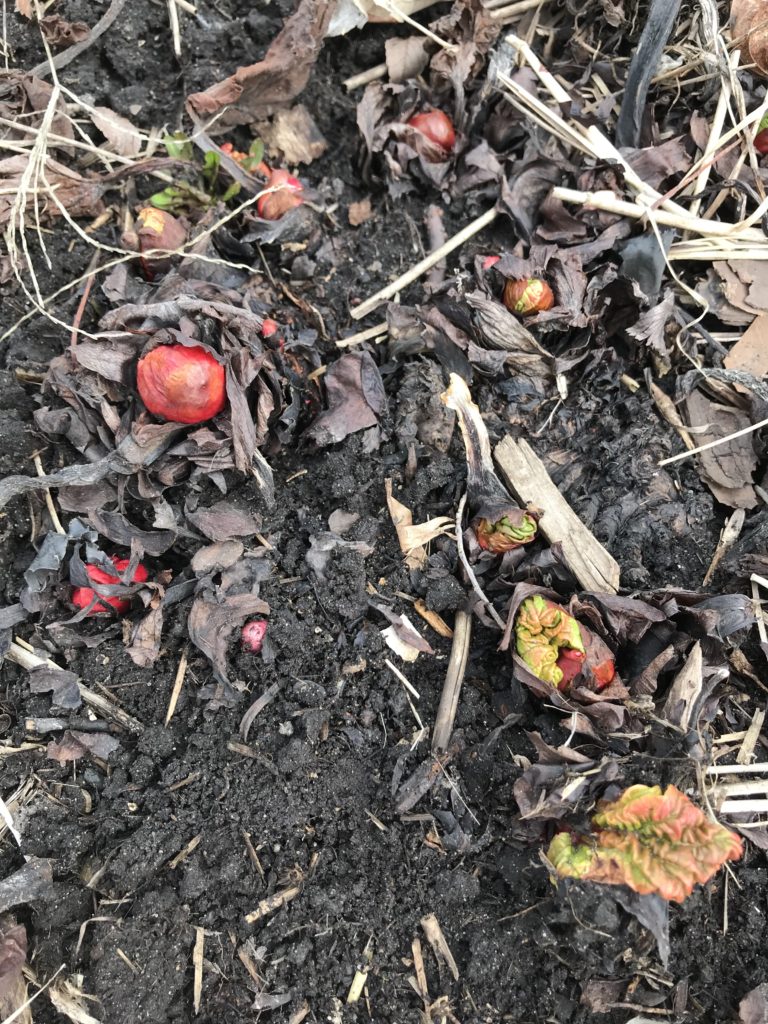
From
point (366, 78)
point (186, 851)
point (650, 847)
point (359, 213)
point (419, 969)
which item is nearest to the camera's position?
point (650, 847)

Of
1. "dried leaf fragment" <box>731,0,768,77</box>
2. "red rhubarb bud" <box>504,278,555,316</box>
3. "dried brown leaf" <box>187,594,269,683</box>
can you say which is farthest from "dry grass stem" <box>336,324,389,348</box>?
"dried leaf fragment" <box>731,0,768,77</box>

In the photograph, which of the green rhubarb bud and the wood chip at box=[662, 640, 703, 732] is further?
the green rhubarb bud

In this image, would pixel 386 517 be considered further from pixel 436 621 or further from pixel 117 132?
pixel 117 132

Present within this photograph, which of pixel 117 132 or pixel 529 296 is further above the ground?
pixel 117 132

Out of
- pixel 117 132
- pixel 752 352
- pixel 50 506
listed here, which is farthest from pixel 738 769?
pixel 117 132

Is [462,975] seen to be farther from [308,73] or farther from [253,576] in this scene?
[308,73]

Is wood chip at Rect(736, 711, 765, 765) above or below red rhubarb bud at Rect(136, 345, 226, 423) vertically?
below

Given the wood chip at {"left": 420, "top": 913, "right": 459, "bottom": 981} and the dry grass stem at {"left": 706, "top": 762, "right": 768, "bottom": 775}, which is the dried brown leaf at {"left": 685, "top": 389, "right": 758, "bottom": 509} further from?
the wood chip at {"left": 420, "top": 913, "right": 459, "bottom": 981}

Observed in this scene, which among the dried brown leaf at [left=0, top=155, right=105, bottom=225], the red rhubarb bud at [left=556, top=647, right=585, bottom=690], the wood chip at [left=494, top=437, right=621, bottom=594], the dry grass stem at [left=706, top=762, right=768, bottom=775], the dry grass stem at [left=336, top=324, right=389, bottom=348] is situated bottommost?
the dry grass stem at [left=706, top=762, right=768, bottom=775]
